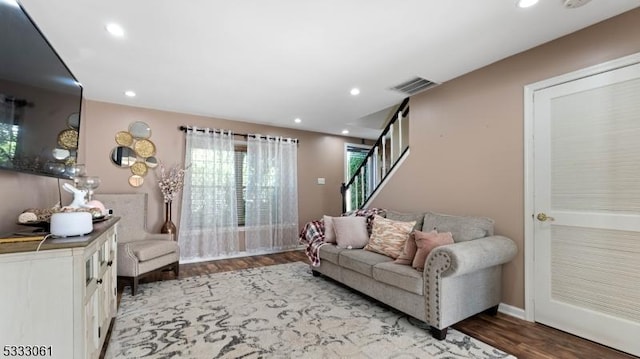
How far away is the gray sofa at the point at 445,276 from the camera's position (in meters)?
2.20

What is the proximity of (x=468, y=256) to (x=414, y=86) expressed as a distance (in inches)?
83.4

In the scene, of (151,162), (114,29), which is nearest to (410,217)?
(114,29)

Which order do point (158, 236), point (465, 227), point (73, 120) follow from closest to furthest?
1. point (73, 120)
2. point (465, 227)
3. point (158, 236)

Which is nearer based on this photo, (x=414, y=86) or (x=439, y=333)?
(x=439, y=333)

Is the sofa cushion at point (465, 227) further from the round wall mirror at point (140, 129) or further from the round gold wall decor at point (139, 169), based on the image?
the round wall mirror at point (140, 129)

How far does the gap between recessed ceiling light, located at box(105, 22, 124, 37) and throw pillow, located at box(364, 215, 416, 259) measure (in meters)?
3.02

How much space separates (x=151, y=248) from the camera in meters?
3.41

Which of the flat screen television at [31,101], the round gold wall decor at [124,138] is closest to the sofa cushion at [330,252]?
the flat screen television at [31,101]

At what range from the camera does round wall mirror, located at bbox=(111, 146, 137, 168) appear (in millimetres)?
4086

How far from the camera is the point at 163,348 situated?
2.09m

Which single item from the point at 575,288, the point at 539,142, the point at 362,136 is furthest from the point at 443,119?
the point at 362,136

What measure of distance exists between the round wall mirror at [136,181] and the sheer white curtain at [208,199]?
62 cm

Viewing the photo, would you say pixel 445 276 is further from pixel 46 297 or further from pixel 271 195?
pixel 271 195

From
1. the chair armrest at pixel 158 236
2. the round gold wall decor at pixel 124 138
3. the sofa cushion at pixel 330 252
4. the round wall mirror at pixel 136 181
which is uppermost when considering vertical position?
the round gold wall decor at pixel 124 138
